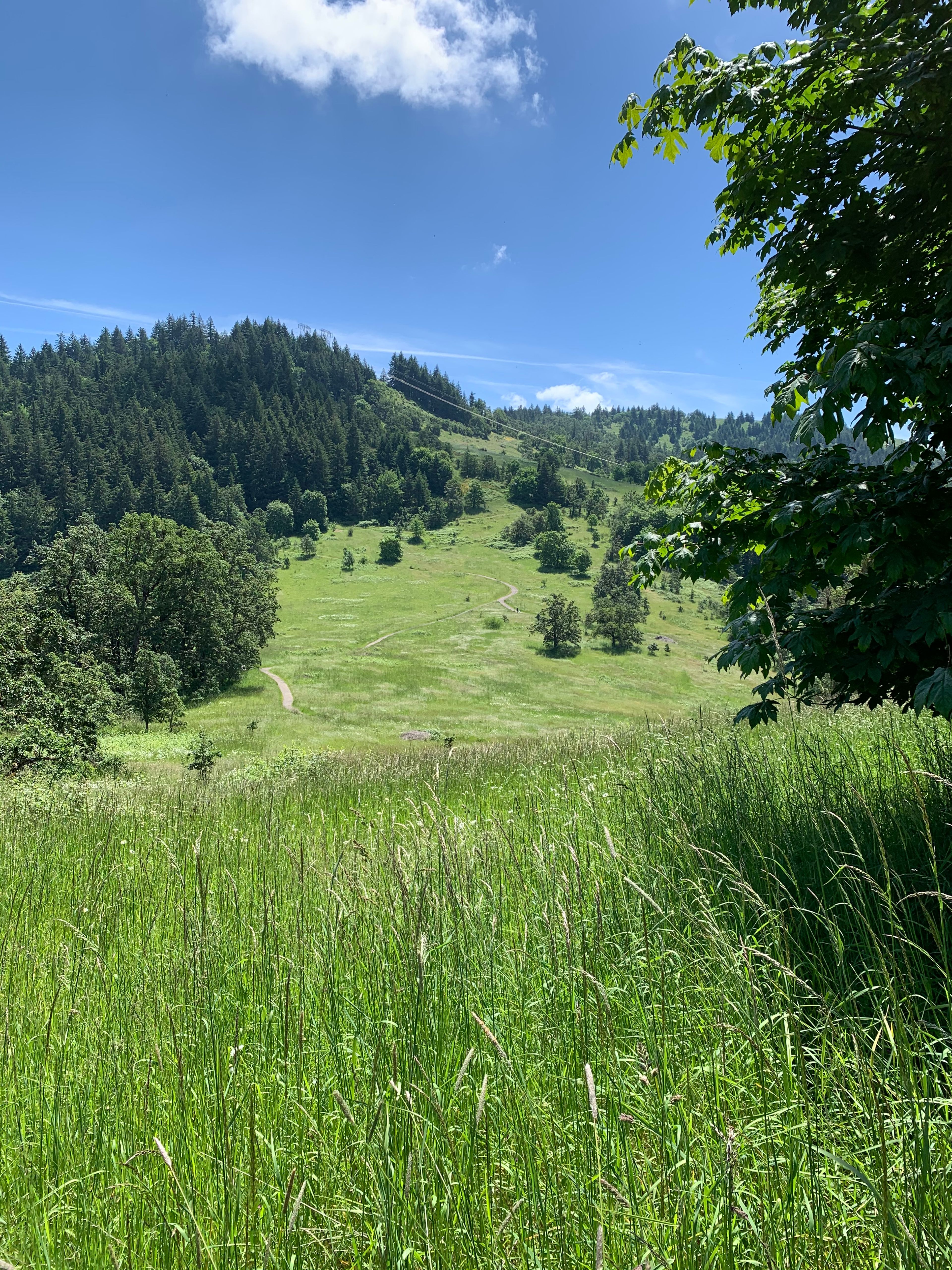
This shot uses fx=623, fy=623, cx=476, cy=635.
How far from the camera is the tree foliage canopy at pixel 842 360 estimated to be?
12.7 feet

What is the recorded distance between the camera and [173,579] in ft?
178

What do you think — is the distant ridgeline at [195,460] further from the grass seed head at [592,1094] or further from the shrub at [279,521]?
the grass seed head at [592,1094]

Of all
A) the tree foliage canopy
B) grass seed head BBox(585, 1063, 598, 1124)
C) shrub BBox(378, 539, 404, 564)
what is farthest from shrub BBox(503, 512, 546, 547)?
grass seed head BBox(585, 1063, 598, 1124)

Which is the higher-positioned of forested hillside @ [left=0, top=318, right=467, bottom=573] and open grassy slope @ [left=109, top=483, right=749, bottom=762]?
forested hillside @ [left=0, top=318, right=467, bottom=573]

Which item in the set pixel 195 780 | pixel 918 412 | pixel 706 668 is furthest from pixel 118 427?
pixel 918 412

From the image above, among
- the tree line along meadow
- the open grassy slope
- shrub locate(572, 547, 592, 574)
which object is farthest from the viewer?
shrub locate(572, 547, 592, 574)

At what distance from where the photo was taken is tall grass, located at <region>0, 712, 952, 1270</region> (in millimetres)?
1769

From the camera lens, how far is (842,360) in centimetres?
373

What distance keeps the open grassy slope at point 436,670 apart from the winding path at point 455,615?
1.19 ft

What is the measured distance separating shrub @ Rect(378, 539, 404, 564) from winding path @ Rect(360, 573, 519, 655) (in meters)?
18.8

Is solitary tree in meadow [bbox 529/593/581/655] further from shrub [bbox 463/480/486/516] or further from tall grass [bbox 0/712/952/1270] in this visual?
shrub [bbox 463/480/486/516]

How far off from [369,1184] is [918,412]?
17.0ft

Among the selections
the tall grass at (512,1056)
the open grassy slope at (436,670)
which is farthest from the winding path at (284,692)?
the tall grass at (512,1056)

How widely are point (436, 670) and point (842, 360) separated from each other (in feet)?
208
